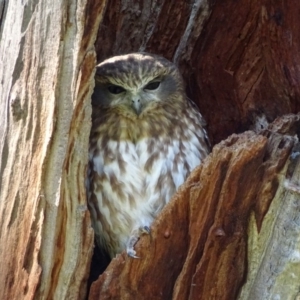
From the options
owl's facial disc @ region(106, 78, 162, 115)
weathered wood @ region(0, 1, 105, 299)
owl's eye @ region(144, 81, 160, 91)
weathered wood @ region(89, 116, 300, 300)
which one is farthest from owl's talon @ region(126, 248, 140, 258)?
owl's eye @ region(144, 81, 160, 91)

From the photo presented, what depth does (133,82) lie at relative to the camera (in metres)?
3.21

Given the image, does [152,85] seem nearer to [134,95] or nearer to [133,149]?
[134,95]

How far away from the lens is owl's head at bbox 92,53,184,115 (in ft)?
10.6

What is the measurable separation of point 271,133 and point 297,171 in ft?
0.65

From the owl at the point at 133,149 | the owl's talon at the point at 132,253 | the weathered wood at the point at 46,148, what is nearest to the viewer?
the weathered wood at the point at 46,148

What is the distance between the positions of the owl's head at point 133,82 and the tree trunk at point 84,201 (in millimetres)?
590

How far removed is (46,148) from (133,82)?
771mm

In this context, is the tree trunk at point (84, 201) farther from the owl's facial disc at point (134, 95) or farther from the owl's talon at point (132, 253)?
the owl's facial disc at point (134, 95)

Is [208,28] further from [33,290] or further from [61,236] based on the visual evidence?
[33,290]

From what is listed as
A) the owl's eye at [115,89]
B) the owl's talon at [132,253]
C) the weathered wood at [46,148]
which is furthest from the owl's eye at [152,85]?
the owl's talon at [132,253]

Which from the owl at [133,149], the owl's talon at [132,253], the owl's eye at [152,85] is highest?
the owl's eye at [152,85]

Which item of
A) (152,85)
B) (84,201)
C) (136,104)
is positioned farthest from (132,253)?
(152,85)

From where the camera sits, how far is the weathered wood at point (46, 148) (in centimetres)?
259

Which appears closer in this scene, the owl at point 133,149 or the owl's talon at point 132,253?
the owl's talon at point 132,253
